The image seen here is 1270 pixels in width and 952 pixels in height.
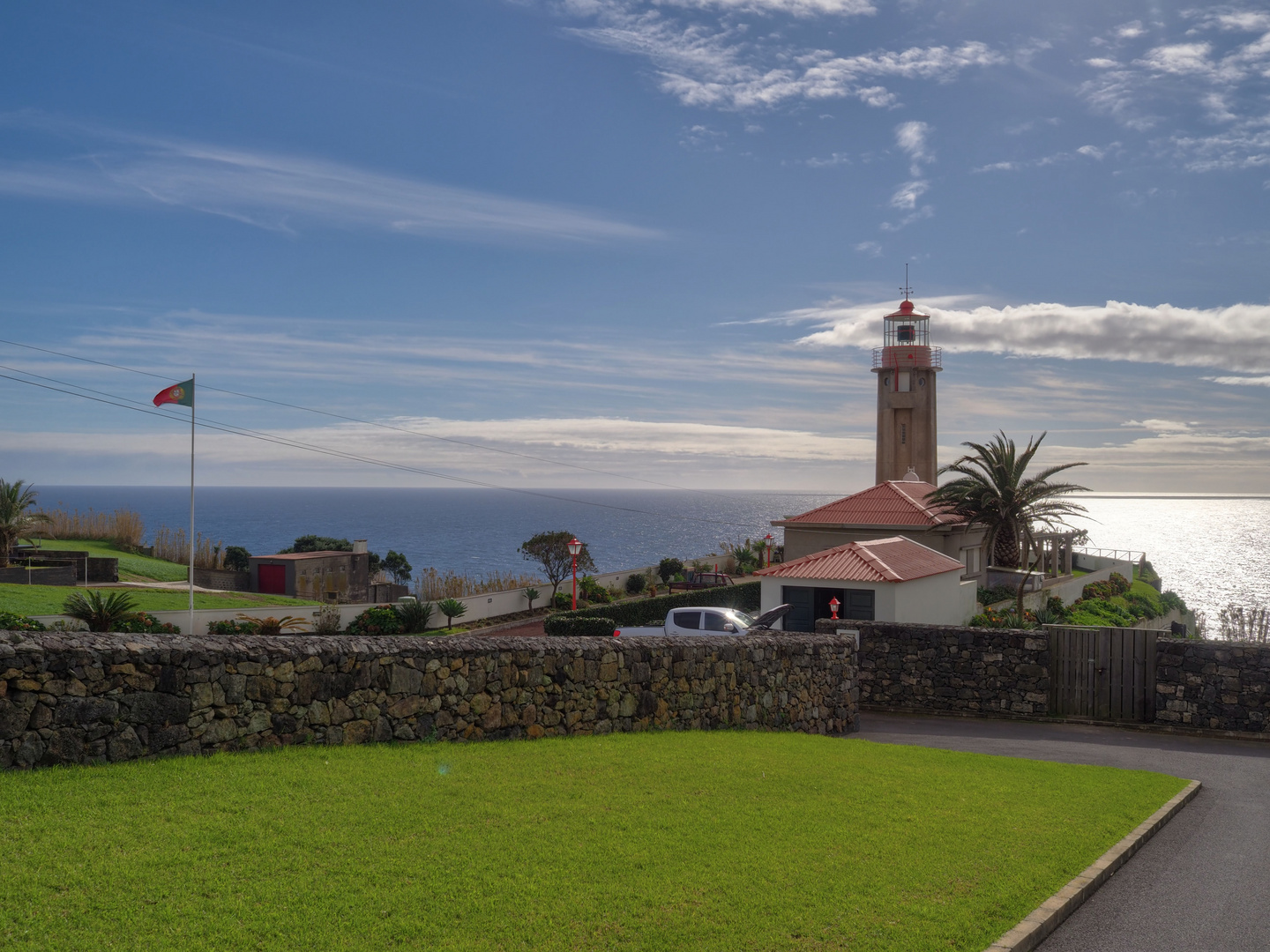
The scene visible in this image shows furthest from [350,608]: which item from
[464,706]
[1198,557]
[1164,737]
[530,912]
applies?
[1198,557]

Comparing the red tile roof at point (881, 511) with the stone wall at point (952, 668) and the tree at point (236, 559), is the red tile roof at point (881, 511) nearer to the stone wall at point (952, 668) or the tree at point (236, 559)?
the stone wall at point (952, 668)

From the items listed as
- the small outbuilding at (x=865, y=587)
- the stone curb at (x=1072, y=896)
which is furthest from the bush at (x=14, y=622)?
the stone curb at (x=1072, y=896)

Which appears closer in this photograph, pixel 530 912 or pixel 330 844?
pixel 530 912

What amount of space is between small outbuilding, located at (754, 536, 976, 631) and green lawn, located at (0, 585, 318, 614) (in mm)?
17115

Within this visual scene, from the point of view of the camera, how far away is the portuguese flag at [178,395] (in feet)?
91.0

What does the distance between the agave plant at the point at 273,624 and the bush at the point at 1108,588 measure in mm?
39353

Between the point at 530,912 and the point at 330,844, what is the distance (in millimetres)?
1864

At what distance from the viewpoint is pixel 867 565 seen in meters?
26.2

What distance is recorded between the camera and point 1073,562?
60.1 meters

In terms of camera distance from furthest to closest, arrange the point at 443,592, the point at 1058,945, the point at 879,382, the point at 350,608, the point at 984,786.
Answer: the point at 879,382 → the point at 443,592 → the point at 350,608 → the point at 984,786 → the point at 1058,945

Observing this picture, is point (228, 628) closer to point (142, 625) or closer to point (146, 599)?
point (142, 625)

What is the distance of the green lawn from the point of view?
1093 inches

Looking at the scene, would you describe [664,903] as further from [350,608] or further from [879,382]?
[879,382]

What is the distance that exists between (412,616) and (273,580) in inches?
601
